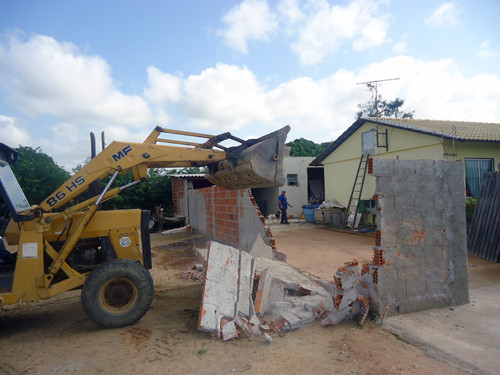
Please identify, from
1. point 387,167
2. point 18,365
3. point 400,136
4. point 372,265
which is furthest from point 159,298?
point 400,136

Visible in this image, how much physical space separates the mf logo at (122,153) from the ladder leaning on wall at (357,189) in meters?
11.9

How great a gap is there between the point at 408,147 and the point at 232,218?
26.4 feet

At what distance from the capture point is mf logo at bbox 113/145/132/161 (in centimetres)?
484

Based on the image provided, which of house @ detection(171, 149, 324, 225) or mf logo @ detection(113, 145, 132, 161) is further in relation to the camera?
house @ detection(171, 149, 324, 225)

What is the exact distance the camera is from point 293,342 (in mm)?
4184

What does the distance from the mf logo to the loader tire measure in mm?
1470

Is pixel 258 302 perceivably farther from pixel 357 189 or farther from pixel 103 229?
pixel 357 189

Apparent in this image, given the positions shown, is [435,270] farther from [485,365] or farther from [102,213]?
[102,213]

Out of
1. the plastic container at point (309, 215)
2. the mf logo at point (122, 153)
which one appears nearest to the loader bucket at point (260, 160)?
the mf logo at point (122, 153)

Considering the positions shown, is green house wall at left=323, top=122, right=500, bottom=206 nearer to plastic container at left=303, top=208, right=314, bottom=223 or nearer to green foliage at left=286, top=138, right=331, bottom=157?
plastic container at left=303, top=208, right=314, bottom=223

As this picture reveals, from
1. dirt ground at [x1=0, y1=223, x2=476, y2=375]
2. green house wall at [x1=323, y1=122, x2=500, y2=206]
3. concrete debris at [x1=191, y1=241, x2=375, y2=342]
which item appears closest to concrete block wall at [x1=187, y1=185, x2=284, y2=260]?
concrete debris at [x1=191, y1=241, x2=375, y2=342]

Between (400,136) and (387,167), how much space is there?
386 inches

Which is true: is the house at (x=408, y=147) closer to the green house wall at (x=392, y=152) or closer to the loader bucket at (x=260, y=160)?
the green house wall at (x=392, y=152)

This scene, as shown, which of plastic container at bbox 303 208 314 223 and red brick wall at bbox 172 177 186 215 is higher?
red brick wall at bbox 172 177 186 215
